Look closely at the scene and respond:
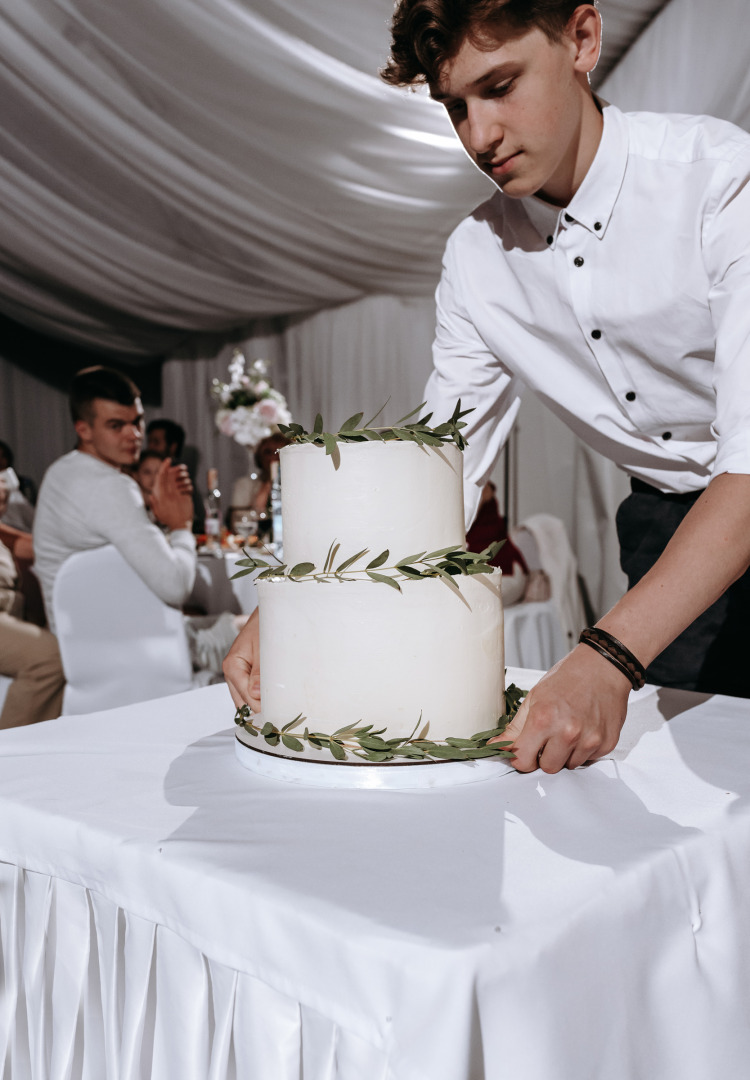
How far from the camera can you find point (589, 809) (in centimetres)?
69

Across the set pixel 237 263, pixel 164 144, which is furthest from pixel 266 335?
pixel 164 144

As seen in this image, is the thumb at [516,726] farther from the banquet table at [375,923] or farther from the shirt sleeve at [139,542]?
the shirt sleeve at [139,542]

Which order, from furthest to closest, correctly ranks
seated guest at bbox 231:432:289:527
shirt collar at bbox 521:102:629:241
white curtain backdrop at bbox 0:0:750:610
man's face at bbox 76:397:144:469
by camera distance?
seated guest at bbox 231:432:289:527
white curtain backdrop at bbox 0:0:750:610
man's face at bbox 76:397:144:469
shirt collar at bbox 521:102:629:241

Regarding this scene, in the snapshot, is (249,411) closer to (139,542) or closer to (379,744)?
(139,542)

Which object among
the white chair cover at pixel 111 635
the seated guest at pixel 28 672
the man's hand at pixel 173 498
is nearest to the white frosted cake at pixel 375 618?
the white chair cover at pixel 111 635

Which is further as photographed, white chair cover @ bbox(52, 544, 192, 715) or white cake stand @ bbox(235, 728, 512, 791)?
white chair cover @ bbox(52, 544, 192, 715)

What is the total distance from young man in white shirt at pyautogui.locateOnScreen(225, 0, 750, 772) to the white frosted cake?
3.0 inches

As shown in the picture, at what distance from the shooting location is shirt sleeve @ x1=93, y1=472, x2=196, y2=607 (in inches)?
99.5

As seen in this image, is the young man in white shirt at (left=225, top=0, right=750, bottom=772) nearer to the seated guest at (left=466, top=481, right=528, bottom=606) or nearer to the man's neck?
the man's neck

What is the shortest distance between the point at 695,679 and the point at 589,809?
73 cm

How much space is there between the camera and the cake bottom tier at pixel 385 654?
0.76m

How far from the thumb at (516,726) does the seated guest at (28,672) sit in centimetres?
237

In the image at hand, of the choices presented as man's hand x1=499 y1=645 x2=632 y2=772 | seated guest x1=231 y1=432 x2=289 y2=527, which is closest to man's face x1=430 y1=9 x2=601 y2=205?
man's hand x1=499 y1=645 x2=632 y2=772

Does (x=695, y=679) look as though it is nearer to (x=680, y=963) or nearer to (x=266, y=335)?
(x=680, y=963)
